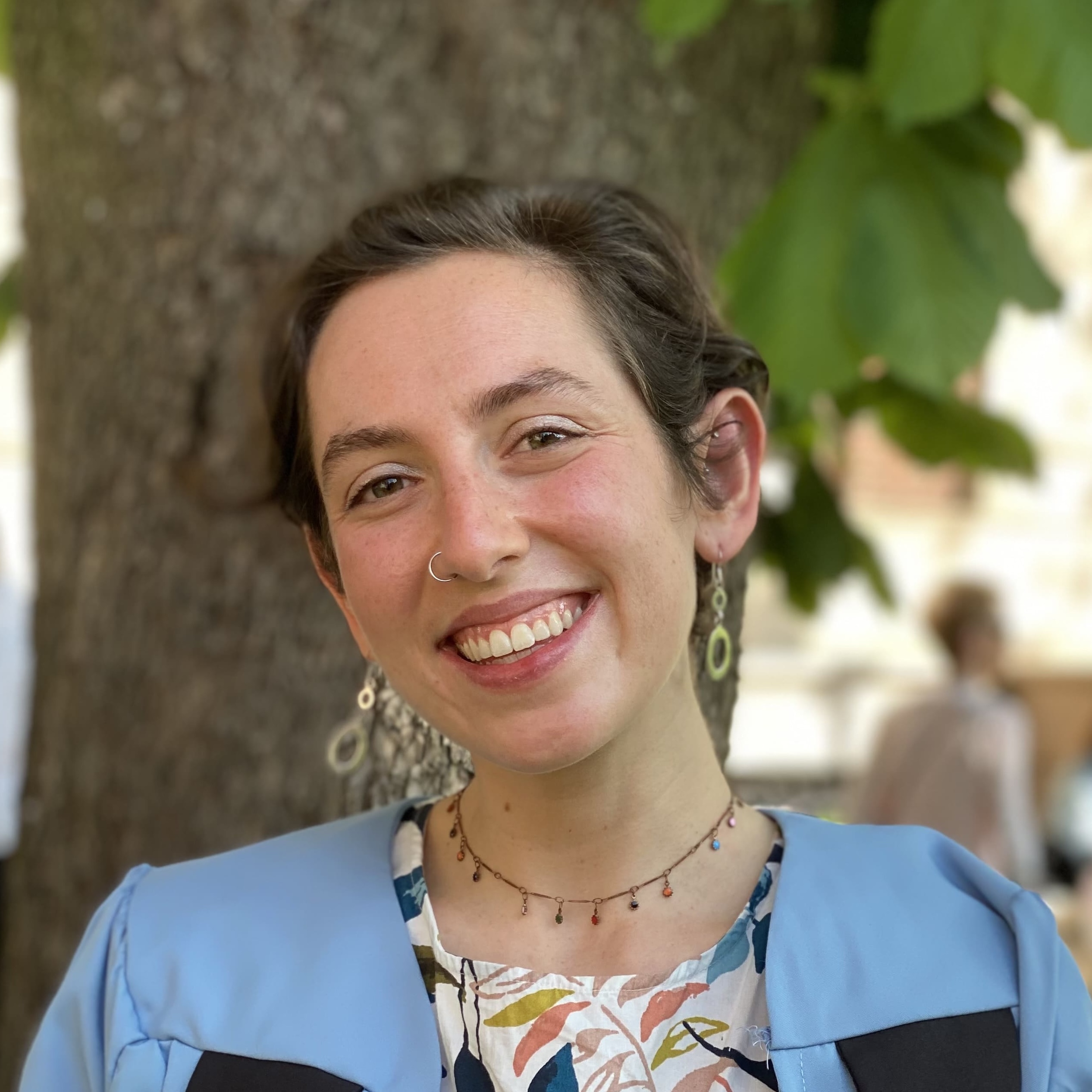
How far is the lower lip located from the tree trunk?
1023 mm

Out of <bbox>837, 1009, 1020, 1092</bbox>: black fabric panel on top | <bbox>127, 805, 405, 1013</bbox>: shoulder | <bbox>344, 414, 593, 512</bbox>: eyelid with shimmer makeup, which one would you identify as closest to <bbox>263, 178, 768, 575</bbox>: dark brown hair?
<bbox>344, 414, 593, 512</bbox>: eyelid with shimmer makeup

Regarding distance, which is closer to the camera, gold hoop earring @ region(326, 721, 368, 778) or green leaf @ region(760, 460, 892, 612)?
gold hoop earring @ region(326, 721, 368, 778)

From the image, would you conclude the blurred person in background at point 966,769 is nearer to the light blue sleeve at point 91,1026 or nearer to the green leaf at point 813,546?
the green leaf at point 813,546

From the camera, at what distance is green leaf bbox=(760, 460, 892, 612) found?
99.7 inches

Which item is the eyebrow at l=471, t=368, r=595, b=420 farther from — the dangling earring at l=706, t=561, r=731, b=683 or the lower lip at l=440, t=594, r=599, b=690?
the dangling earring at l=706, t=561, r=731, b=683

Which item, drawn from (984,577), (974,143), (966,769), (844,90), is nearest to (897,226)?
(974,143)

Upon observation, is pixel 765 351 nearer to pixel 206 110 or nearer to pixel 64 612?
pixel 206 110

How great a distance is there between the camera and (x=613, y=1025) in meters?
1.28

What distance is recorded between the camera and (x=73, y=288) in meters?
2.31

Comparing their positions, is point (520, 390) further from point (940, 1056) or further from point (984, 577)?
point (984, 577)

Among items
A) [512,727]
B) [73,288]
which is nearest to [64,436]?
[73,288]

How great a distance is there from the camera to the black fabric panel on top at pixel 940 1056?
118 cm

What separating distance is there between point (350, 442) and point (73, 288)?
48.4 inches

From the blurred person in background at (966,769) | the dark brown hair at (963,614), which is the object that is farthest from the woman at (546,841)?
the dark brown hair at (963,614)
